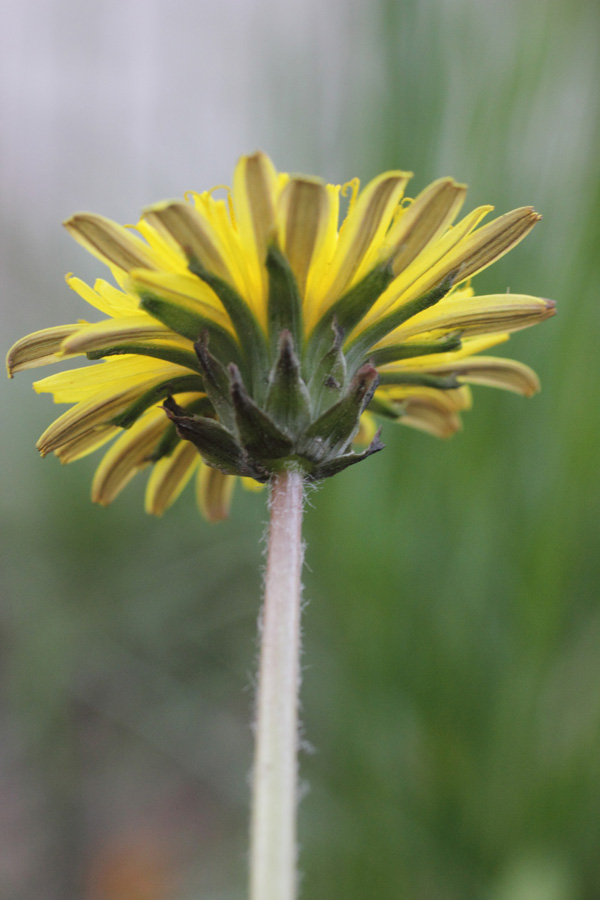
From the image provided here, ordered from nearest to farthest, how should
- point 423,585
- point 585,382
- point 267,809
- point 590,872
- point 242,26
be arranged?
point 267,809, point 590,872, point 585,382, point 423,585, point 242,26

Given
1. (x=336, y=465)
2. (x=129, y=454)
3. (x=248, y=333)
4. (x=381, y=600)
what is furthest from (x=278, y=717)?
(x=381, y=600)

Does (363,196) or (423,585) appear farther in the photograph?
(423,585)

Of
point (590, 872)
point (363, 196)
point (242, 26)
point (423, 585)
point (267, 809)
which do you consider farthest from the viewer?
point (242, 26)

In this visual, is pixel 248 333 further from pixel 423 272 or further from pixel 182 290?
pixel 423 272

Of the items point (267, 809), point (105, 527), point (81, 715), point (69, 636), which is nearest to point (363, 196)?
point (267, 809)

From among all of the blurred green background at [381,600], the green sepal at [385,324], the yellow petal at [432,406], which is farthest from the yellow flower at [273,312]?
the blurred green background at [381,600]

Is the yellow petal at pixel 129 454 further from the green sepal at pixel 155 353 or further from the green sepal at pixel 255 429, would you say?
the green sepal at pixel 255 429

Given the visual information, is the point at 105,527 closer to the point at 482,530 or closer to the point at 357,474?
the point at 357,474
